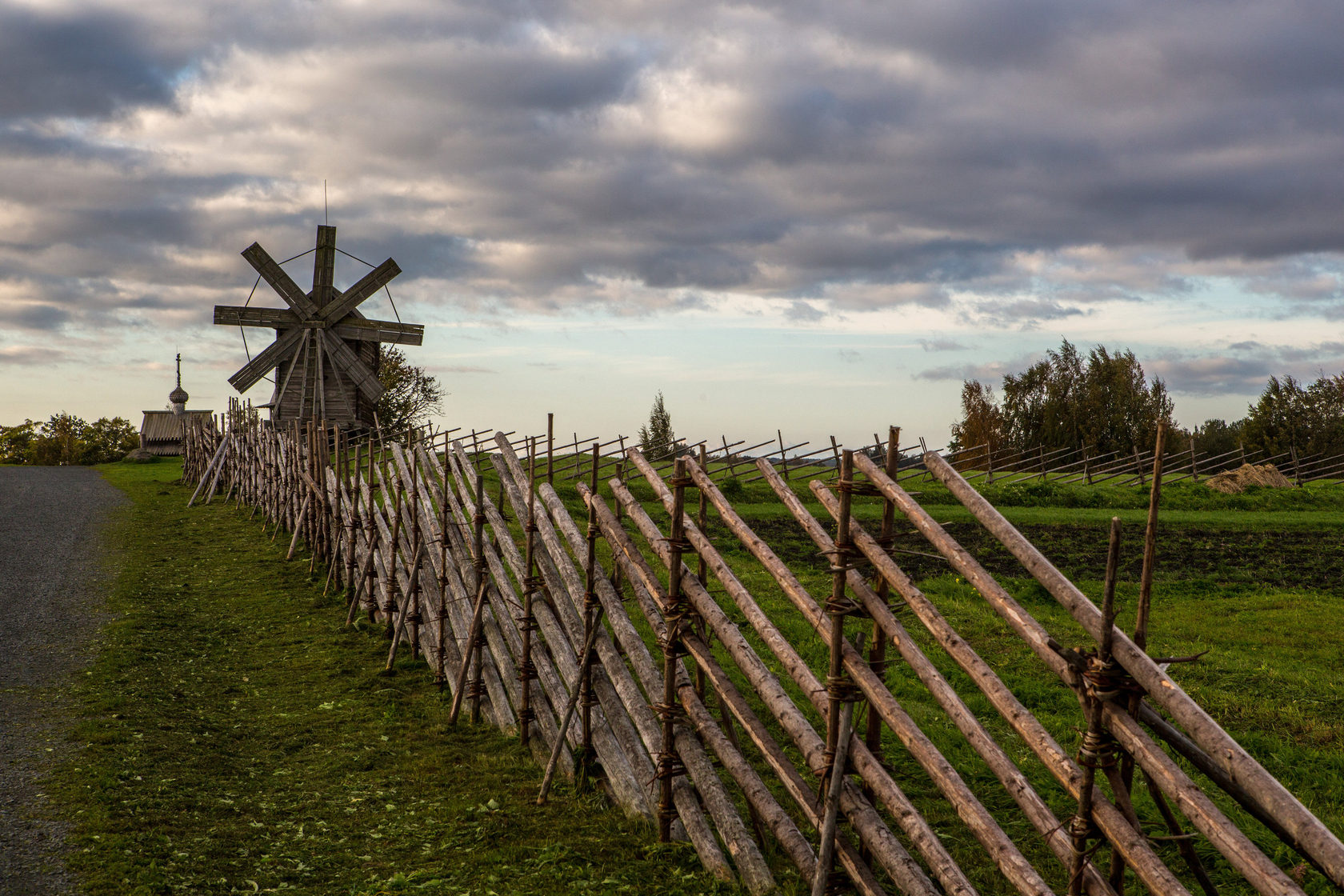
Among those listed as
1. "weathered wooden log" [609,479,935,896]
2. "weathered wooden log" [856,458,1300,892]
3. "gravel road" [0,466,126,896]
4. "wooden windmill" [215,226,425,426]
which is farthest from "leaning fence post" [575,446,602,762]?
"wooden windmill" [215,226,425,426]

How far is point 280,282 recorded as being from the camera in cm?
2725

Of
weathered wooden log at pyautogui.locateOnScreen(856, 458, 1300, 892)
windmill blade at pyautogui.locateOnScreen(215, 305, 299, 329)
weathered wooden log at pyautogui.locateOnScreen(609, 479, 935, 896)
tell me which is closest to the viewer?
weathered wooden log at pyautogui.locateOnScreen(856, 458, 1300, 892)

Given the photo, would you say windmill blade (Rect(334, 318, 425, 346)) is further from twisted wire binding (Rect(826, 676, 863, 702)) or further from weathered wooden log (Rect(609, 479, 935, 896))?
twisted wire binding (Rect(826, 676, 863, 702))

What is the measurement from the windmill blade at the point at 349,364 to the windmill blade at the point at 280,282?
0.88 metres

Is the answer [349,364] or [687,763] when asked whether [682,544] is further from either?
[349,364]

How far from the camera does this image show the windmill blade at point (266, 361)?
86.8ft

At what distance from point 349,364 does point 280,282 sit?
311cm

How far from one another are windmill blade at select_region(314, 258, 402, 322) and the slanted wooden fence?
676 inches

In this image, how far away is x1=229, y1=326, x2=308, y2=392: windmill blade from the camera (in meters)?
26.5

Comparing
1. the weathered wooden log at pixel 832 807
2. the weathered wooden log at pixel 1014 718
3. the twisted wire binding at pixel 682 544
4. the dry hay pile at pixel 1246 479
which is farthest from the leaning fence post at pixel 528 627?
the dry hay pile at pixel 1246 479

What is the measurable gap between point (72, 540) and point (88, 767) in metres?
→ 13.1

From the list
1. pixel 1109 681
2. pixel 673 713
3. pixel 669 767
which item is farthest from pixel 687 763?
pixel 1109 681

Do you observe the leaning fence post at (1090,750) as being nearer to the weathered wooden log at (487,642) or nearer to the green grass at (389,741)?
the green grass at (389,741)

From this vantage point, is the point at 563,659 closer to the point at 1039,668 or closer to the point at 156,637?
the point at 1039,668
